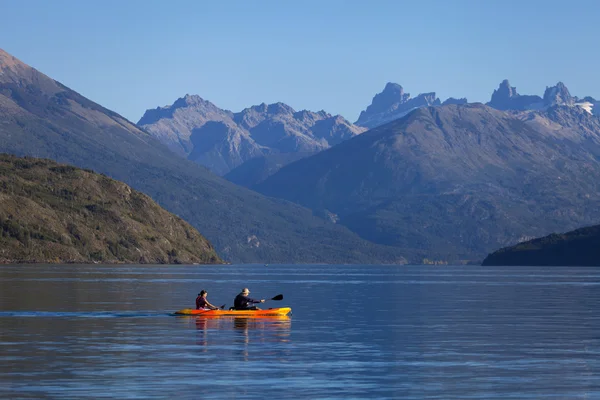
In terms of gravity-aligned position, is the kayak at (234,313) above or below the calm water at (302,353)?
above

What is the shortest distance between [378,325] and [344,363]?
34.2 meters

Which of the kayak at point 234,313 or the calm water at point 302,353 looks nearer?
the calm water at point 302,353

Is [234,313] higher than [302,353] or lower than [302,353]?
higher

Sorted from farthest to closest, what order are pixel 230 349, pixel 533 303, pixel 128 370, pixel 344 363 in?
pixel 533 303 < pixel 230 349 < pixel 344 363 < pixel 128 370

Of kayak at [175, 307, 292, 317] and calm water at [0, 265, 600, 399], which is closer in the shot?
calm water at [0, 265, 600, 399]

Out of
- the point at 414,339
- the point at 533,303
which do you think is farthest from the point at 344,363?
the point at 533,303

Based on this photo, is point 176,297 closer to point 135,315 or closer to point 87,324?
point 135,315

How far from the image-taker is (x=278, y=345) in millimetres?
79500

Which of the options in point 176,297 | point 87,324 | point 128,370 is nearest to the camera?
point 128,370

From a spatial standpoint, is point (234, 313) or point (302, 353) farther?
point (234, 313)

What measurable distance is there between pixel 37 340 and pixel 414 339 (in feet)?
91.8

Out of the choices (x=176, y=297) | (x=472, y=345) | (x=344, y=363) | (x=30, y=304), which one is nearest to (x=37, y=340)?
(x=344, y=363)

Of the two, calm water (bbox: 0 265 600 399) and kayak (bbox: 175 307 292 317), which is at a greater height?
kayak (bbox: 175 307 292 317)

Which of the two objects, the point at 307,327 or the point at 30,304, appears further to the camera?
the point at 30,304
